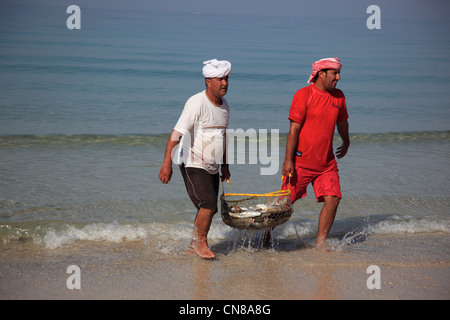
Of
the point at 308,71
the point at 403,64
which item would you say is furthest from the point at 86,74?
the point at 403,64

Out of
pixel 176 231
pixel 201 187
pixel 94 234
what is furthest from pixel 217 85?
pixel 94 234

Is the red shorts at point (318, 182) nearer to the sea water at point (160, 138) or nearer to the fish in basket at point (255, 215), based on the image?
the fish in basket at point (255, 215)

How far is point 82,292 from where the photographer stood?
12.5 feet

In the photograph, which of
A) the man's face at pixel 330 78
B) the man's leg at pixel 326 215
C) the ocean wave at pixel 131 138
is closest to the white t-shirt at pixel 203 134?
the man's face at pixel 330 78

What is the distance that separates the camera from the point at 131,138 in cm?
1044

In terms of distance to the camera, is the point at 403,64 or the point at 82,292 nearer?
the point at 82,292

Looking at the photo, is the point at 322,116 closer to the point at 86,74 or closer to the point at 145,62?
the point at 86,74

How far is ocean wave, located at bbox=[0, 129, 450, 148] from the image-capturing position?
9.74 meters

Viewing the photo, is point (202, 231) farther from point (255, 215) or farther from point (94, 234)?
point (94, 234)

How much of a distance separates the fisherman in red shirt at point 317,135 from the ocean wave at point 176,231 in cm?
64

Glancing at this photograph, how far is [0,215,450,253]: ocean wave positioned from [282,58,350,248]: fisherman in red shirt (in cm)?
64

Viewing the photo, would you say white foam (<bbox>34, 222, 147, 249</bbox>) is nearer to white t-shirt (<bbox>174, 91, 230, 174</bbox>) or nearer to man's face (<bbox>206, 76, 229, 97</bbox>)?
white t-shirt (<bbox>174, 91, 230, 174</bbox>)

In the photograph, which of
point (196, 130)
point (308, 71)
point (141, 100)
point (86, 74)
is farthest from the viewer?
point (308, 71)

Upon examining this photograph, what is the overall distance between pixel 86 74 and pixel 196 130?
51.9 ft
